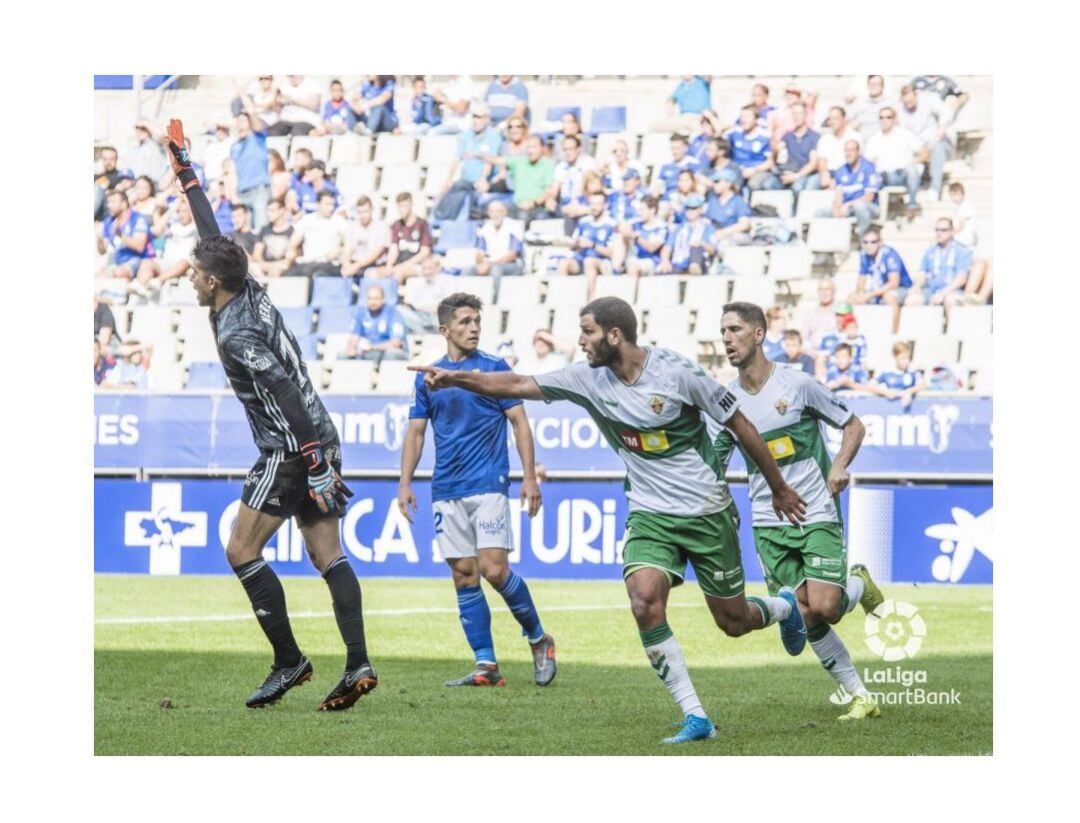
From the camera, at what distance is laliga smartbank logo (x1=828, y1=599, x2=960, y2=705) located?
770cm

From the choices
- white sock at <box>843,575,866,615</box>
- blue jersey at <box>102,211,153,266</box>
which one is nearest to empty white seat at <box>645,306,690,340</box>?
blue jersey at <box>102,211,153,266</box>

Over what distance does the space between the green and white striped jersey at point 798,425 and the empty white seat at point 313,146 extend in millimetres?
9928

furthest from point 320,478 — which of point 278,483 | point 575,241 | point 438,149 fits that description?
point 438,149

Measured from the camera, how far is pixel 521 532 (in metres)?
14.1

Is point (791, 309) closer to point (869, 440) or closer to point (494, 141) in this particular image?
point (869, 440)

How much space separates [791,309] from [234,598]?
6.69 m

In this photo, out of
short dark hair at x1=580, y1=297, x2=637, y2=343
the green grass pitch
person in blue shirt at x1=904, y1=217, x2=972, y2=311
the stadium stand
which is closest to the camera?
short dark hair at x1=580, y1=297, x2=637, y2=343

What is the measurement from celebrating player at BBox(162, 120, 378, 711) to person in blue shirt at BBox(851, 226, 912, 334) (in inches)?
382

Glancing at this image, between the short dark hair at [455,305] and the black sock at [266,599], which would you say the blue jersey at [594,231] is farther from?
the black sock at [266,599]

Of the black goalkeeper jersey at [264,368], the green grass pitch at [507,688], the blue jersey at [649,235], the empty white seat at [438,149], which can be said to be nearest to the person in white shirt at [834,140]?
the blue jersey at [649,235]

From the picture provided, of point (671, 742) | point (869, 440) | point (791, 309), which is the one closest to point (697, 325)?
point (791, 309)

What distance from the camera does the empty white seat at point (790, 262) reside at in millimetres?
16188

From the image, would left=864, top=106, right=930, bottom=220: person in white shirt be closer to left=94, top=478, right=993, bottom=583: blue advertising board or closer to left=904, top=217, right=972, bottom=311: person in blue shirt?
left=904, top=217, right=972, bottom=311: person in blue shirt

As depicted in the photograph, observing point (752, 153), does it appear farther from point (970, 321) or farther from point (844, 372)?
point (970, 321)
